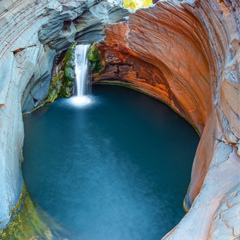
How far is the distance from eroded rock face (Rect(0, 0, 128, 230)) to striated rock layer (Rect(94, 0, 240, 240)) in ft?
6.54

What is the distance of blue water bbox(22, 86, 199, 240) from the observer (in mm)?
5504

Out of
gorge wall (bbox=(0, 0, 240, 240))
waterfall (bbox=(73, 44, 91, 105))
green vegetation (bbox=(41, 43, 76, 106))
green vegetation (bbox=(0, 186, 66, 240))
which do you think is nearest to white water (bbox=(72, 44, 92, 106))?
waterfall (bbox=(73, 44, 91, 105))

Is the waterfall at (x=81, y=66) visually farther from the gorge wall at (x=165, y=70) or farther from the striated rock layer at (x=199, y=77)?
the striated rock layer at (x=199, y=77)

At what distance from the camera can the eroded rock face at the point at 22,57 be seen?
19.5 feet

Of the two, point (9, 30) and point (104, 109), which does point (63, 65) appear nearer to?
point (104, 109)

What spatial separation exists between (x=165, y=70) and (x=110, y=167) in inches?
185

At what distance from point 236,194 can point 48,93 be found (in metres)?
9.64

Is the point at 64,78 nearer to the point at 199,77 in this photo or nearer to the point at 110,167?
the point at 110,167

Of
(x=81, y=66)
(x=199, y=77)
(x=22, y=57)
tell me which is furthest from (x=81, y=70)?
(x=199, y=77)

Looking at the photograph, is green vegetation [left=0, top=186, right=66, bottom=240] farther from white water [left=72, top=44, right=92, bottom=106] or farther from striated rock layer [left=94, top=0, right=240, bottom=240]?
white water [left=72, top=44, right=92, bottom=106]

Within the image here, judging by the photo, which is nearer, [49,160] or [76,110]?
[49,160]

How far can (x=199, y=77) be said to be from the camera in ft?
24.9

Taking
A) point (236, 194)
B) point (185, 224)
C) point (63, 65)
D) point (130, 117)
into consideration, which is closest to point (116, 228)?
point (185, 224)

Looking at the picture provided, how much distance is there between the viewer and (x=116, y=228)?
530 cm
